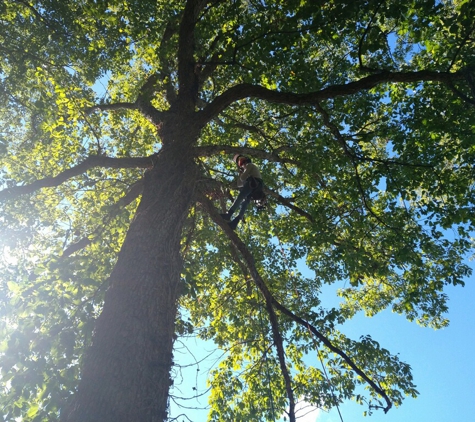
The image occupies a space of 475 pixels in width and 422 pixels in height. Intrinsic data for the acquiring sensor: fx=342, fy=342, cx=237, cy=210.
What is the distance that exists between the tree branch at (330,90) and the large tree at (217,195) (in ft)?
0.07

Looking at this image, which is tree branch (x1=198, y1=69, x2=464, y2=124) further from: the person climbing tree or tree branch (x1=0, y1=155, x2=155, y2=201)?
tree branch (x1=0, y1=155, x2=155, y2=201)

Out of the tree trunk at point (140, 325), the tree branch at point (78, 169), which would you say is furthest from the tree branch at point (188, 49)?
the tree trunk at point (140, 325)

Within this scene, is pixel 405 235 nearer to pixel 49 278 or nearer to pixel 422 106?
pixel 422 106

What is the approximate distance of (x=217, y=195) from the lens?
22.5 feet

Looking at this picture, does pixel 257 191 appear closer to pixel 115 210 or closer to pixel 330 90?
pixel 330 90

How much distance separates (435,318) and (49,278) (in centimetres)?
794

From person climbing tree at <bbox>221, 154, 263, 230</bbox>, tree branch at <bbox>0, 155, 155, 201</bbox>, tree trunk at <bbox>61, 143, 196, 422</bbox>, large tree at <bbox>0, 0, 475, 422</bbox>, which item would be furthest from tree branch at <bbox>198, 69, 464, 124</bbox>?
tree trunk at <bbox>61, 143, 196, 422</bbox>

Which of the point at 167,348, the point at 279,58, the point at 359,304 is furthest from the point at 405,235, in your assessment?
the point at 167,348

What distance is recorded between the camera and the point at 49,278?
348cm

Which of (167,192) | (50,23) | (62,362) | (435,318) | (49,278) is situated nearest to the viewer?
(62,362)

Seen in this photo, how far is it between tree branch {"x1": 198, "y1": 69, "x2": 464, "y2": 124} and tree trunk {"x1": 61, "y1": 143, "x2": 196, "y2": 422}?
1.66m

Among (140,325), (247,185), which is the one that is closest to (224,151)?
(247,185)

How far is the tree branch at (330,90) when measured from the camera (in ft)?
15.0

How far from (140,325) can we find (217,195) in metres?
4.15
